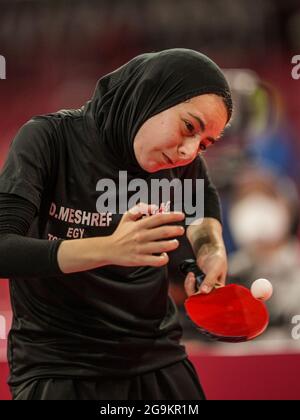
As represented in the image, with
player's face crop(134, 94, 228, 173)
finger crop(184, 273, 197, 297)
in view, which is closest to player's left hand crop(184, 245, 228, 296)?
finger crop(184, 273, 197, 297)

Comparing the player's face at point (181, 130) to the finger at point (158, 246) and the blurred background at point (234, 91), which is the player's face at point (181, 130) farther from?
the blurred background at point (234, 91)

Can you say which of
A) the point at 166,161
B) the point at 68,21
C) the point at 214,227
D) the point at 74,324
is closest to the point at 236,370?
the point at 214,227

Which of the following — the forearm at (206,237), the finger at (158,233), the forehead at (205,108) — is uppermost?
the forehead at (205,108)

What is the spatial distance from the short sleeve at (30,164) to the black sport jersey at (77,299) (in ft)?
0.04

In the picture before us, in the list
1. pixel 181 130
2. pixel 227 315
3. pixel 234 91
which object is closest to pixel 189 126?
pixel 181 130

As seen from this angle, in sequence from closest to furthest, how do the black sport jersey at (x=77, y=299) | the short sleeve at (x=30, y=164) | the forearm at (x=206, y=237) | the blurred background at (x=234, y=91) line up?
the short sleeve at (x=30, y=164)
the black sport jersey at (x=77, y=299)
the forearm at (x=206, y=237)
the blurred background at (x=234, y=91)

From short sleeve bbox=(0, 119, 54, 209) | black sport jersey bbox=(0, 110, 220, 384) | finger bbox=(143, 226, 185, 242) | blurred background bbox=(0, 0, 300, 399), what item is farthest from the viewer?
blurred background bbox=(0, 0, 300, 399)

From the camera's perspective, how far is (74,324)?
41.8 inches

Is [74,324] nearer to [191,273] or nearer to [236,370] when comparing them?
[191,273]

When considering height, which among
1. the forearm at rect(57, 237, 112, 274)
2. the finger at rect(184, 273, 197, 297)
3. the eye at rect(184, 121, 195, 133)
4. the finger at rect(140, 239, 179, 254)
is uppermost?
the eye at rect(184, 121, 195, 133)

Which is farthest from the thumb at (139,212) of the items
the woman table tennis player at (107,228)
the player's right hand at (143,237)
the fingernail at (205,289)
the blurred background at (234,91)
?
the blurred background at (234,91)

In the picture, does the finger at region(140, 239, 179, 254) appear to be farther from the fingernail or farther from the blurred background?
the blurred background

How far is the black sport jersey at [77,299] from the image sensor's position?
1.05 meters

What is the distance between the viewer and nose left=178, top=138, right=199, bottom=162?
1.00m
